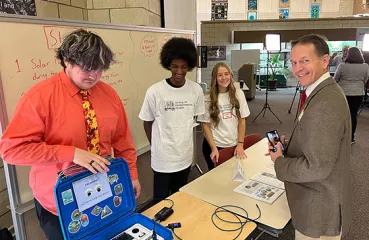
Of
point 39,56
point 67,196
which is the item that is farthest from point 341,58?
point 67,196

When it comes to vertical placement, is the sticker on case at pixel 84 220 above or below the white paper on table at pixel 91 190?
below

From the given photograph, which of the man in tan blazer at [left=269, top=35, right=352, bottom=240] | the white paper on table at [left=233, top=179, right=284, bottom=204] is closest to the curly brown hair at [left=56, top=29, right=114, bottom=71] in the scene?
the man in tan blazer at [left=269, top=35, right=352, bottom=240]

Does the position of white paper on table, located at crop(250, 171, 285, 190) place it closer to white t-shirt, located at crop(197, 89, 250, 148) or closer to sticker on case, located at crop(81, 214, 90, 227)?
white t-shirt, located at crop(197, 89, 250, 148)

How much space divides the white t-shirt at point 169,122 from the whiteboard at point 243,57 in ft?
24.9

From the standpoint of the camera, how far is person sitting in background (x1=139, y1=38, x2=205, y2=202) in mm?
1841

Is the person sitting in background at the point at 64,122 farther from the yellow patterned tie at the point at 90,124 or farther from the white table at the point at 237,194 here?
the white table at the point at 237,194

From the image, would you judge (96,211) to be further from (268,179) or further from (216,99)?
(216,99)

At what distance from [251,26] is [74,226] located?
936 centimetres

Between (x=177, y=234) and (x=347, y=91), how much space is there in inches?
158

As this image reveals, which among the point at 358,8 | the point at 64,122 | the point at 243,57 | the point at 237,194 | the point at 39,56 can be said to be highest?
the point at 358,8

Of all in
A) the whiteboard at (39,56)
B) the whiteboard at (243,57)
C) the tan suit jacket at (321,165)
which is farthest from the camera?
the whiteboard at (243,57)

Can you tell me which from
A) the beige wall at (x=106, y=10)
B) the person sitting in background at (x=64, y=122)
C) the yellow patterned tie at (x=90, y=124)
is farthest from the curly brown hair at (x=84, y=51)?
the beige wall at (x=106, y=10)

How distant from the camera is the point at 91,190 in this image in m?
1.02

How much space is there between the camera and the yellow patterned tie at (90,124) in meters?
1.15
